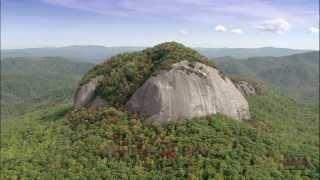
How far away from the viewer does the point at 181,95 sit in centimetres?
6097

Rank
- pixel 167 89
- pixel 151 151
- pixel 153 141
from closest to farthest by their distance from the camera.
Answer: pixel 151 151 < pixel 153 141 < pixel 167 89

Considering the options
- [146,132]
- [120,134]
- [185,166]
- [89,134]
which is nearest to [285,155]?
[185,166]

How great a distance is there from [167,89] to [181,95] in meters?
2.23

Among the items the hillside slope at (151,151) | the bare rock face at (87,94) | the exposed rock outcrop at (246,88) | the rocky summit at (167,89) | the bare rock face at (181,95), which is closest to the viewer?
the hillside slope at (151,151)

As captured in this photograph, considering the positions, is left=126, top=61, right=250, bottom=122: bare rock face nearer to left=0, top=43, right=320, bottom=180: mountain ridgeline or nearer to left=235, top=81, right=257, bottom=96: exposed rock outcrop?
left=0, top=43, right=320, bottom=180: mountain ridgeline

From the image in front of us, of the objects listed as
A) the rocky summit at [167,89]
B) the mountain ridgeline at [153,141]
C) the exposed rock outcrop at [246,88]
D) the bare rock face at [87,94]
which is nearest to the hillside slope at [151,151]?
the mountain ridgeline at [153,141]

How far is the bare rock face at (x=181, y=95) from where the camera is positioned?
60156mm

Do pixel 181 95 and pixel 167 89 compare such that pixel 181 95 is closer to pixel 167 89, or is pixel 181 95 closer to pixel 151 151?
pixel 167 89

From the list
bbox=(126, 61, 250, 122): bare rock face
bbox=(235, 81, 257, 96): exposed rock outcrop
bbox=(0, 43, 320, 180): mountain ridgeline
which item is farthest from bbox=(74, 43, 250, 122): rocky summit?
bbox=(235, 81, 257, 96): exposed rock outcrop

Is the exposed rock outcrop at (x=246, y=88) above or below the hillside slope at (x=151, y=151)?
above

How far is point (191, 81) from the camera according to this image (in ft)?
202

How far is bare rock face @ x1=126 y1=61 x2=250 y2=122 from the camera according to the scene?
197 ft

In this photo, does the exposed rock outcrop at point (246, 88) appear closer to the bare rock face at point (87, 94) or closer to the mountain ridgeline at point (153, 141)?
the mountain ridgeline at point (153, 141)

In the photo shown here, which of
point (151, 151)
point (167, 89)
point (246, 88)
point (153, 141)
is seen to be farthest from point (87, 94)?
point (246, 88)
